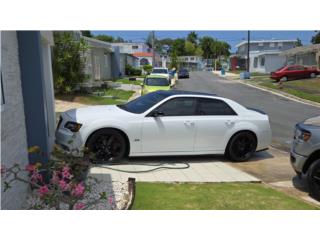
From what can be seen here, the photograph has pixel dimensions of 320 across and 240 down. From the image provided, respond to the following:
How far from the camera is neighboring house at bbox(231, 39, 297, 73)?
5522cm

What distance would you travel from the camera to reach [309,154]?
5.94 meters

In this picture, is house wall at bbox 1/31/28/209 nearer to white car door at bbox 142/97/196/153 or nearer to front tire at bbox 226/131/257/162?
white car door at bbox 142/97/196/153

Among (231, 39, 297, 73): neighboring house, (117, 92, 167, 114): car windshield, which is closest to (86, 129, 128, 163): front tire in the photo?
(117, 92, 167, 114): car windshield

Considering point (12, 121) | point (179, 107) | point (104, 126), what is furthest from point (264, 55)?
point (12, 121)

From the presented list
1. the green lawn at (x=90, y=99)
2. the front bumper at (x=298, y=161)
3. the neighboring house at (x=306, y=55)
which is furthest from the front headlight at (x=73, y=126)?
the neighboring house at (x=306, y=55)

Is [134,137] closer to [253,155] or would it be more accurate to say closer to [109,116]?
[109,116]

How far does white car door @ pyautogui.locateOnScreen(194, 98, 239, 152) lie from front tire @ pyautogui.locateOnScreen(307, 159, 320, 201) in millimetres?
2448

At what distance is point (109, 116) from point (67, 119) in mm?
873

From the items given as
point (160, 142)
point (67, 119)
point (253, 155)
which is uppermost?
point (67, 119)

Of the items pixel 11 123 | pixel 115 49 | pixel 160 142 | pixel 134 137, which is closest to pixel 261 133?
pixel 160 142

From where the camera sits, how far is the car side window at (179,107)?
786 cm

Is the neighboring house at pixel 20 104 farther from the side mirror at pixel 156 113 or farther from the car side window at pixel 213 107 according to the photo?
the car side window at pixel 213 107

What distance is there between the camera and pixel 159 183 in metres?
6.29

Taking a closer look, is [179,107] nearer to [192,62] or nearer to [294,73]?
[294,73]
